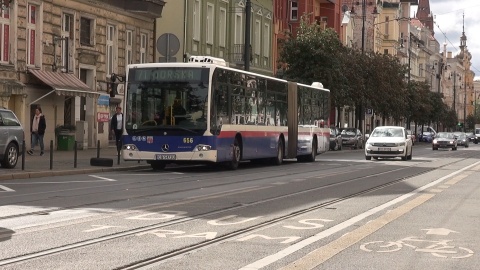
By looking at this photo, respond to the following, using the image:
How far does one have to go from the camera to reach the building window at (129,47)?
47088mm

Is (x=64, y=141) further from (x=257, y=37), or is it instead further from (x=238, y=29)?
(x=257, y=37)

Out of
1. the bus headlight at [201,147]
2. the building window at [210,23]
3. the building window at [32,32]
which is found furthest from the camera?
the building window at [210,23]

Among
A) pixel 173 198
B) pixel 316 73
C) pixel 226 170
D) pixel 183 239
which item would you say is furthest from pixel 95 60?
pixel 183 239

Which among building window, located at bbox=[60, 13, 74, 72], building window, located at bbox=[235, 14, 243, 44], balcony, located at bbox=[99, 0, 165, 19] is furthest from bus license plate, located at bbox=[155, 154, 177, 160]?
building window, located at bbox=[235, 14, 243, 44]

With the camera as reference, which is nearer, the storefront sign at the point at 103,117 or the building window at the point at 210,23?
the storefront sign at the point at 103,117

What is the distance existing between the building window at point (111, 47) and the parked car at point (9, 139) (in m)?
18.5

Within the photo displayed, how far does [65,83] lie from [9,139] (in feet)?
43.5

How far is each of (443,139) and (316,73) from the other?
50.3ft

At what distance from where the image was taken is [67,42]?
134ft

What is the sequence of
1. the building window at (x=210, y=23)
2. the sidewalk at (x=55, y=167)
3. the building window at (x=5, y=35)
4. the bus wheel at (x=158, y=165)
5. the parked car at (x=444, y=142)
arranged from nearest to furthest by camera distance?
1. the sidewalk at (x=55, y=167)
2. the bus wheel at (x=158, y=165)
3. the building window at (x=5, y=35)
4. the building window at (x=210, y=23)
5. the parked car at (x=444, y=142)

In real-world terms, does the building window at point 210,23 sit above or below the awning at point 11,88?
above

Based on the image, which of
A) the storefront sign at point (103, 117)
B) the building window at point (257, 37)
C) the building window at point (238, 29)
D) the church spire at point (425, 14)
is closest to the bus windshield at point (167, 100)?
the storefront sign at point (103, 117)

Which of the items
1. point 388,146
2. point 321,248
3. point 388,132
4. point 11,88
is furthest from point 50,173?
point 388,132

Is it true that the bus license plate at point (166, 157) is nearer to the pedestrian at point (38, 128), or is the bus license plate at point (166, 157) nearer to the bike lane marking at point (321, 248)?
the pedestrian at point (38, 128)
